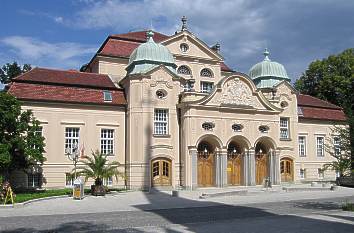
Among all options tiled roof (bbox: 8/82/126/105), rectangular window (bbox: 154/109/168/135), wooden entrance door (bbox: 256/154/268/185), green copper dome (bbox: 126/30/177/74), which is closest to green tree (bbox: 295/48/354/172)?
wooden entrance door (bbox: 256/154/268/185)

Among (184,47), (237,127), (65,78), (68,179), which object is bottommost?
(68,179)

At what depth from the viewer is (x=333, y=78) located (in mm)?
52469

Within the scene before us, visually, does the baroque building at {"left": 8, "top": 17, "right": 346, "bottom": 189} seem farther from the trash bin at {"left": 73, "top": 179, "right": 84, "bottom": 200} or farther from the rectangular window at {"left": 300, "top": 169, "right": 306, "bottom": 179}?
the trash bin at {"left": 73, "top": 179, "right": 84, "bottom": 200}

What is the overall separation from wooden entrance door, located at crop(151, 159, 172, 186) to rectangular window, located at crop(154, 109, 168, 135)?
220cm

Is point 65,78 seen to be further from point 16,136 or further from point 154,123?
point 16,136

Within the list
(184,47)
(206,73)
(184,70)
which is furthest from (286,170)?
(184,47)

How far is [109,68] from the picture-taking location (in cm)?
3969

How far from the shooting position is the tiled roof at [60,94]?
31891mm

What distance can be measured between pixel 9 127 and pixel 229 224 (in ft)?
58.8

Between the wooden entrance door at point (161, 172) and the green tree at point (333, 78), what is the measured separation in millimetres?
25075

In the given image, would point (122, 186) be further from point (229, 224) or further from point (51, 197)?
point (229, 224)

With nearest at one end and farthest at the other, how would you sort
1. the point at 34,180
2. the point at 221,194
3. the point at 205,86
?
the point at 221,194 → the point at 34,180 → the point at 205,86

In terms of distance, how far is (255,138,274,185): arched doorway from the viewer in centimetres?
3796

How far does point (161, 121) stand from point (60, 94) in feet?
25.4
